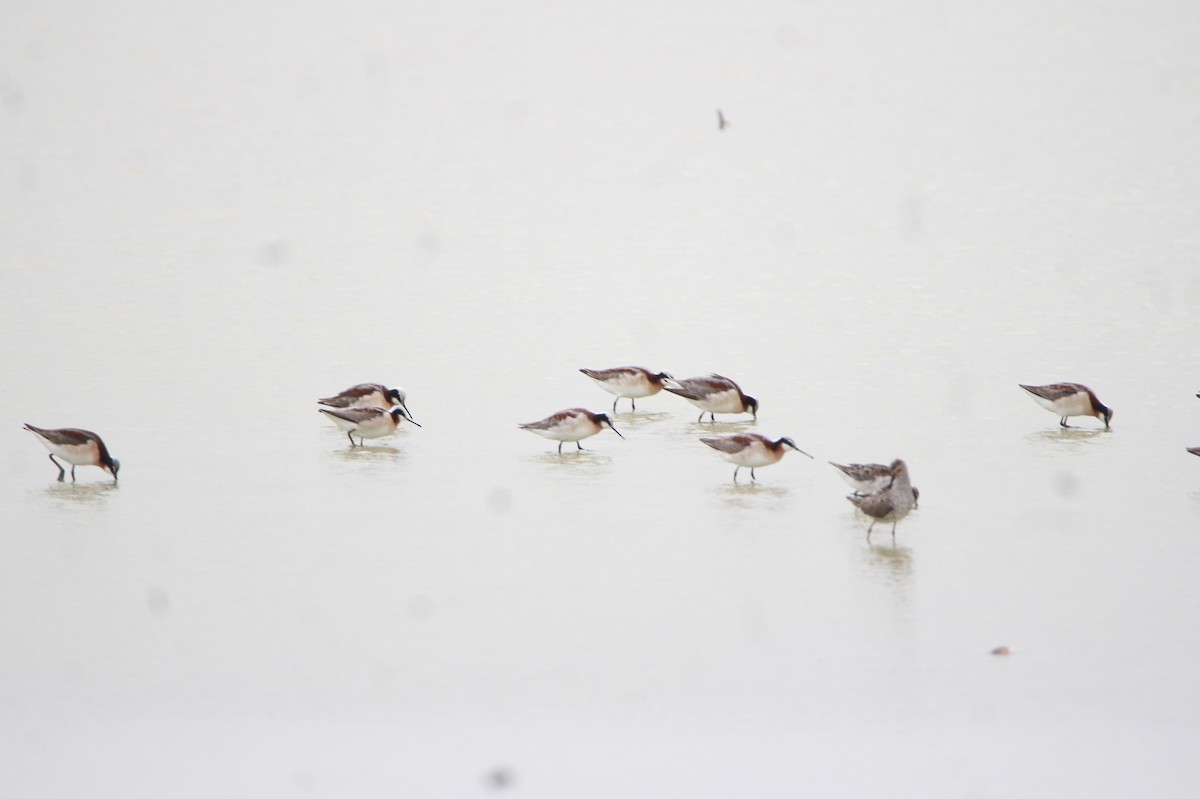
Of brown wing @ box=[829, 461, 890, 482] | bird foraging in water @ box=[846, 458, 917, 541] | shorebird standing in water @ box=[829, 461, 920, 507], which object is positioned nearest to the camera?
bird foraging in water @ box=[846, 458, 917, 541]

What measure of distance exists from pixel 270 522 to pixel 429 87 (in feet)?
68.0

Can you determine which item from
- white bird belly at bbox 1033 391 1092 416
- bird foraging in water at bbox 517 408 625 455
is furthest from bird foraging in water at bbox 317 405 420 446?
white bird belly at bbox 1033 391 1092 416

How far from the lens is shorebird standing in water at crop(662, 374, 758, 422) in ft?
43.5

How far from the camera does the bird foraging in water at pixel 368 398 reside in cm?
1309

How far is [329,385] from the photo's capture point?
47.3 feet

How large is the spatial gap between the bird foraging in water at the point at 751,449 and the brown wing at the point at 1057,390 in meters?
2.93

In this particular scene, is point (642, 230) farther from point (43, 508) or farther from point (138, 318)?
point (43, 508)

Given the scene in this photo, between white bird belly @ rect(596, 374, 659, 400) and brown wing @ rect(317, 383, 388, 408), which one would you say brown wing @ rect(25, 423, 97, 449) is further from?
white bird belly @ rect(596, 374, 659, 400)

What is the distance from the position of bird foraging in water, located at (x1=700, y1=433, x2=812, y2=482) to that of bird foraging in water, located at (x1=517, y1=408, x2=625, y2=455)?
121cm

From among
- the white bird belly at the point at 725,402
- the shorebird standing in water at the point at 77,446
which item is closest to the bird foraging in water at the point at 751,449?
the white bird belly at the point at 725,402

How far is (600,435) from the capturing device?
1343cm

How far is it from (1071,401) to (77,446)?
848cm

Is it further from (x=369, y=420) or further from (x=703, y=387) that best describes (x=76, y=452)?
(x=703, y=387)

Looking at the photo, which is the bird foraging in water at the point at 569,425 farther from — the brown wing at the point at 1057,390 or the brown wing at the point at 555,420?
the brown wing at the point at 1057,390
